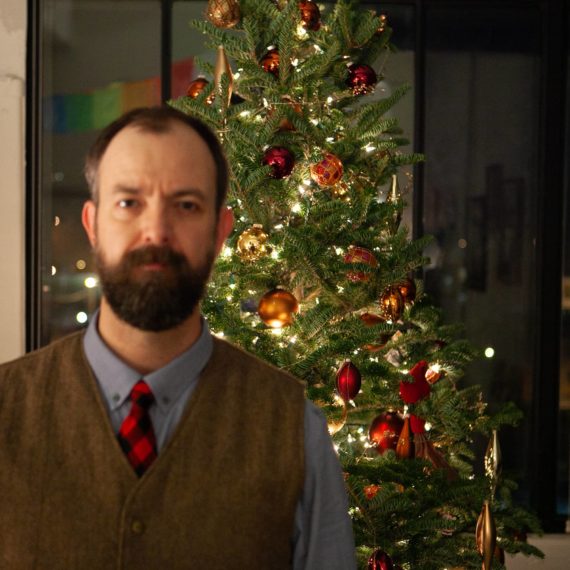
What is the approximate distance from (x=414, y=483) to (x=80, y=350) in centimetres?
154

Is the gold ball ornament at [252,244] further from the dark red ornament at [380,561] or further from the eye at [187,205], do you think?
the eye at [187,205]

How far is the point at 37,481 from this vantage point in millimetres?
1366

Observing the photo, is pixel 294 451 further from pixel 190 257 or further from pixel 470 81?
pixel 470 81

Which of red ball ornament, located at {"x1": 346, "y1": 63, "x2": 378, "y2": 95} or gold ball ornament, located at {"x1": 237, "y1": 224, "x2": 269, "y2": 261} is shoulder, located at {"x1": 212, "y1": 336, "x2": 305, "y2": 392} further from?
red ball ornament, located at {"x1": 346, "y1": 63, "x2": 378, "y2": 95}

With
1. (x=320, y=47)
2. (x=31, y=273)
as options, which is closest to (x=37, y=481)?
(x=320, y=47)

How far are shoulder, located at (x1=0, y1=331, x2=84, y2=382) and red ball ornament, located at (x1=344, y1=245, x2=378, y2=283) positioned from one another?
134 cm

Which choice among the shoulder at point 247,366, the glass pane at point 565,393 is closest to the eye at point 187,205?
the shoulder at point 247,366

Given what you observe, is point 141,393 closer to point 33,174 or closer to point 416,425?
point 416,425

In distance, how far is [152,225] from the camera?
1317 mm

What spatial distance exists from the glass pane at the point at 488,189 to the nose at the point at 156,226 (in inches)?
130

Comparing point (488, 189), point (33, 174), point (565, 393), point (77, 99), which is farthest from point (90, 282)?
point (565, 393)

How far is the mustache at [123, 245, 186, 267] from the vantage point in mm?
1318

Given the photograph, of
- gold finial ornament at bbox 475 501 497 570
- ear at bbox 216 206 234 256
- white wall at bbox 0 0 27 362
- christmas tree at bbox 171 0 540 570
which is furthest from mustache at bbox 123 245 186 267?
white wall at bbox 0 0 27 362

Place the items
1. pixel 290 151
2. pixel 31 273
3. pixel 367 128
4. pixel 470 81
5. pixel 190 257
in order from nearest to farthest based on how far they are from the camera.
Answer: pixel 190 257
pixel 290 151
pixel 367 128
pixel 31 273
pixel 470 81
